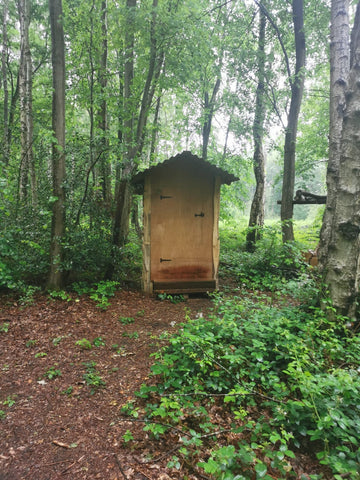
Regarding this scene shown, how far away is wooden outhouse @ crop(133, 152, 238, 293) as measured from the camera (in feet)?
19.8

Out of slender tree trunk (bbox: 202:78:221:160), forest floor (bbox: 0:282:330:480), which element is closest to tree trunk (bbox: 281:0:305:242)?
slender tree trunk (bbox: 202:78:221:160)

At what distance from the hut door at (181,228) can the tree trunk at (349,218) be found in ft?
11.1

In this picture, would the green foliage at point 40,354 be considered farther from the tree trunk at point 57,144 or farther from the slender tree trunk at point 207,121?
→ the slender tree trunk at point 207,121

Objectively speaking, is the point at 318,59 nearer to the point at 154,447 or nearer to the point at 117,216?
the point at 117,216

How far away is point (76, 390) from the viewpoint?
2795 millimetres

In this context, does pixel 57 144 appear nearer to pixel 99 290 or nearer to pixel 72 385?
pixel 99 290

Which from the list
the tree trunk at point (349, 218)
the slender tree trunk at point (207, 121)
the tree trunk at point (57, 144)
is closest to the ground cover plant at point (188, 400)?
the tree trunk at point (349, 218)

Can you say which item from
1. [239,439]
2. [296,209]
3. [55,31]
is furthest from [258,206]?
[296,209]

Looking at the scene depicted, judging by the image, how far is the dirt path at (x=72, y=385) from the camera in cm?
194

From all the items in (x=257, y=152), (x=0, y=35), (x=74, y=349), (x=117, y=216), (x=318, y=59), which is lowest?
(x=74, y=349)

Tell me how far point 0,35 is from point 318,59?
13501 mm

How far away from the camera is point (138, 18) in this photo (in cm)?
603

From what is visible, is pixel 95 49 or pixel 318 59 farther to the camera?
pixel 318 59

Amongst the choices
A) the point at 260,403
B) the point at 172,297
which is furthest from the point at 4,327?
the point at 260,403
